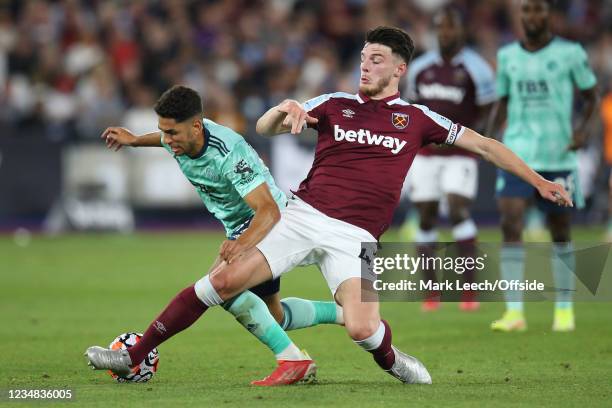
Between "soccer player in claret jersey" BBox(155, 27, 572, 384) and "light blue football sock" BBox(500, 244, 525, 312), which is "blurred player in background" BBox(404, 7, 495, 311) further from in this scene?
"soccer player in claret jersey" BBox(155, 27, 572, 384)

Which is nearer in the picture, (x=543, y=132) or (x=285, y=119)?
(x=285, y=119)

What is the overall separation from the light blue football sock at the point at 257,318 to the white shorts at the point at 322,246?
0.82 feet

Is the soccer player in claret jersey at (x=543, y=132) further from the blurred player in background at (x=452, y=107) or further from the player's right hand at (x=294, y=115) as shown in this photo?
the player's right hand at (x=294, y=115)

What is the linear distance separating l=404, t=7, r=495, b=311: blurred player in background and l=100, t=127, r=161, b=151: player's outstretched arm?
450cm

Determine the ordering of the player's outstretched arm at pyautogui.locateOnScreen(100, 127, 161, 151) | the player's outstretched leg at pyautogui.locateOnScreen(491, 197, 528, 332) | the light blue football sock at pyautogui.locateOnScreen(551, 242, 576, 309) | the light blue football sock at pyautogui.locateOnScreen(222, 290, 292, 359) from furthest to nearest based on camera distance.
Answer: the player's outstretched leg at pyautogui.locateOnScreen(491, 197, 528, 332) → the light blue football sock at pyautogui.locateOnScreen(551, 242, 576, 309) → the player's outstretched arm at pyautogui.locateOnScreen(100, 127, 161, 151) → the light blue football sock at pyautogui.locateOnScreen(222, 290, 292, 359)

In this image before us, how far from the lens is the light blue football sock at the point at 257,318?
7.19 m

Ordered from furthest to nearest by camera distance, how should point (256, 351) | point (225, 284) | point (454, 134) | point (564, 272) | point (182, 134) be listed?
point (564, 272) < point (256, 351) < point (454, 134) < point (182, 134) < point (225, 284)

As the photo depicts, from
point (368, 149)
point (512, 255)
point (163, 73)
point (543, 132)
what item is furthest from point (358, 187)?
point (163, 73)

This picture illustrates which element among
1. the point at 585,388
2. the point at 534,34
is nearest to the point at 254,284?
the point at 585,388

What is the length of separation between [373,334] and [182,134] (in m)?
1.59

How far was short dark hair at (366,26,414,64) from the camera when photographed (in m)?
7.34

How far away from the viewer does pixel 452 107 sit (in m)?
11.6

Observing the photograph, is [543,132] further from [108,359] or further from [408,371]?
[108,359]

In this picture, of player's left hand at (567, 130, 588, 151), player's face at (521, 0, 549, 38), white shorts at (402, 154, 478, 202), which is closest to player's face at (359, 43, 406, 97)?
player's face at (521, 0, 549, 38)
